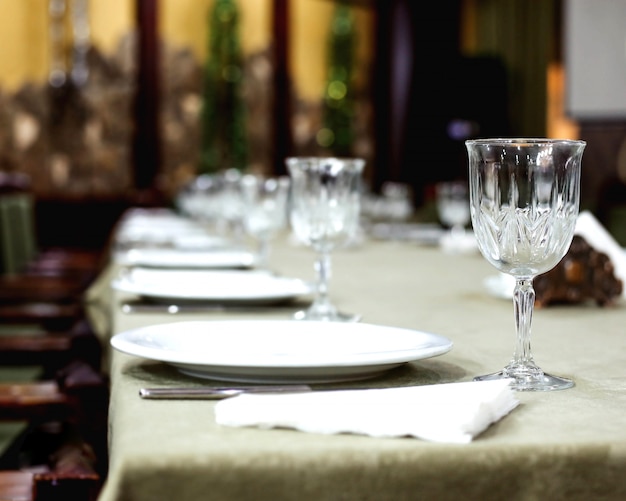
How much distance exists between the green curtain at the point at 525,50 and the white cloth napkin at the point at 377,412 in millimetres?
7637

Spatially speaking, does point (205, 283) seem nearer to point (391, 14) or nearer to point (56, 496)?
point (56, 496)

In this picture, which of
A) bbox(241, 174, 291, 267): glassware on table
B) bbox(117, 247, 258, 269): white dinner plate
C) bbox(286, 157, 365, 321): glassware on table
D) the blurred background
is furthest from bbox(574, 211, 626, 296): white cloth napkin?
the blurred background

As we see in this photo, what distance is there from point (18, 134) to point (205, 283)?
723cm

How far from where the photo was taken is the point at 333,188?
1.36 m

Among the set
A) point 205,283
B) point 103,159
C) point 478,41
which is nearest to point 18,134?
point 103,159

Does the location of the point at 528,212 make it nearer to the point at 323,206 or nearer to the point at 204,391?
the point at 204,391

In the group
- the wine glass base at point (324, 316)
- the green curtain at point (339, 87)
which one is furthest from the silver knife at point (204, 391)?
the green curtain at point (339, 87)

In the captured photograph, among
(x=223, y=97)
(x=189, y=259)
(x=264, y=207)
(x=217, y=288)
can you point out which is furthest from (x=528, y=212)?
(x=223, y=97)

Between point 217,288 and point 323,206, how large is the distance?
24 centimetres

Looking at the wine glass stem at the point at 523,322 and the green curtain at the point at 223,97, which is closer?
the wine glass stem at the point at 523,322

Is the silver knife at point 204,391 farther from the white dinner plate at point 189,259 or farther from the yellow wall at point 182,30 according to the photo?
the yellow wall at point 182,30

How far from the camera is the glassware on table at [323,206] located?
52.9 inches

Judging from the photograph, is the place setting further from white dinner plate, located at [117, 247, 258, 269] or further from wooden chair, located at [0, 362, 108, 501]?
white dinner plate, located at [117, 247, 258, 269]

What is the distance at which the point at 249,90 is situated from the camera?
909cm
